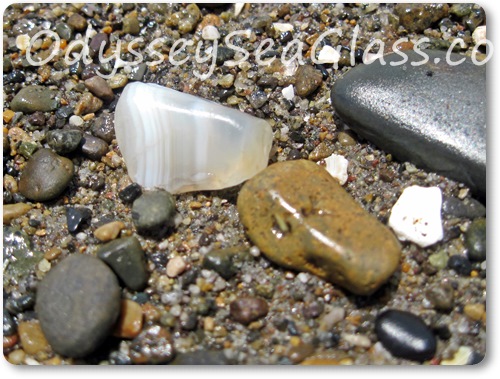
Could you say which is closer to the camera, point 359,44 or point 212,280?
point 212,280

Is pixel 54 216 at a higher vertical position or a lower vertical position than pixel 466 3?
lower

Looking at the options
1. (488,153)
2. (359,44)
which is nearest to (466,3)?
(359,44)

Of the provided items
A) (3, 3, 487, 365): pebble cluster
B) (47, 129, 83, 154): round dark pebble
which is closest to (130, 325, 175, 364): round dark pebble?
(3, 3, 487, 365): pebble cluster

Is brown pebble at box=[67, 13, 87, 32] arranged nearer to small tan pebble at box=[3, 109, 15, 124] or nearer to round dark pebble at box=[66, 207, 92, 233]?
small tan pebble at box=[3, 109, 15, 124]

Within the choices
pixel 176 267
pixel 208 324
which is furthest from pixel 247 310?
pixel 176 267

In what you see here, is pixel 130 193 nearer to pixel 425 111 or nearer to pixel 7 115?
pixel 7 115

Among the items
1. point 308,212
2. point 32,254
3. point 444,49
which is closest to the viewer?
point 308,212

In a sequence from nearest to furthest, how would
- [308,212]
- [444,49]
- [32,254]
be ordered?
[308,212] → [32,254] → [444,49]

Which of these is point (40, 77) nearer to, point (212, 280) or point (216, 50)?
point (216, 50)
